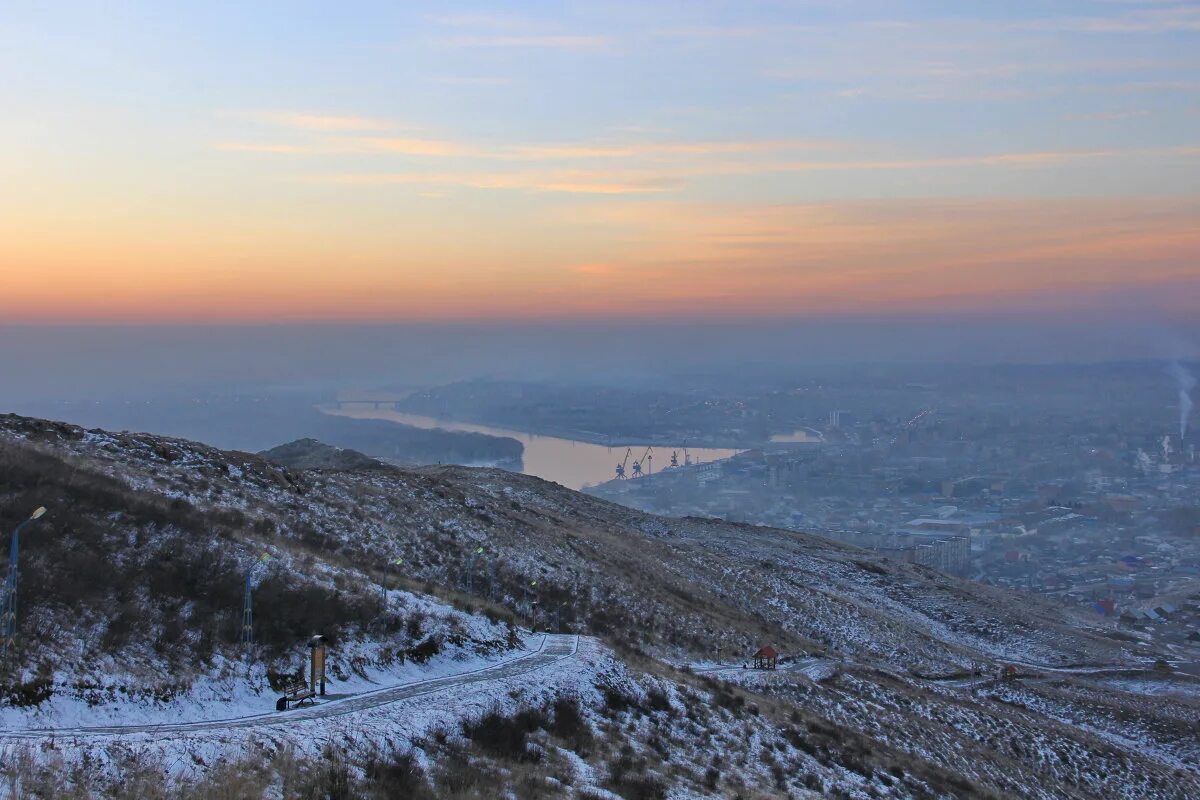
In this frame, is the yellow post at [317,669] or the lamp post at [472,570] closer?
the yellow post at [317,669]

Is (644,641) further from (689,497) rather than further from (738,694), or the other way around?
(689,497)

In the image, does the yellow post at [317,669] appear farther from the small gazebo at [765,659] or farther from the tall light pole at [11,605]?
the small gazebo at [765,659]

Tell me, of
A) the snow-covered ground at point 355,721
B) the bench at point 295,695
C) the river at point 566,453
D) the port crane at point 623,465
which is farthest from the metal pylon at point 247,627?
the port crane at point 623,465

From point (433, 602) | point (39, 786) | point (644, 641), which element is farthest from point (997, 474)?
point (39, 786)

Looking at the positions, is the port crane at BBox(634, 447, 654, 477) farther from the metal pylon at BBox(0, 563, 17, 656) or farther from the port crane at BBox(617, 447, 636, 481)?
the metal pylon at BBox(0, 563, 17, 656)

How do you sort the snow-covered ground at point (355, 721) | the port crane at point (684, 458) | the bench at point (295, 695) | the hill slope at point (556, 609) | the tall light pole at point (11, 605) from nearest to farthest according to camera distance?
the snow-covered ground at point (355, 721) < the tall light pole at point (11, 605) < the bench at point (295, 695) < the hill slope at point (556, 609) < the port crane at point (684, 458)

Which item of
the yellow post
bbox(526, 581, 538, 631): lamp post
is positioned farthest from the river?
the yellow post
